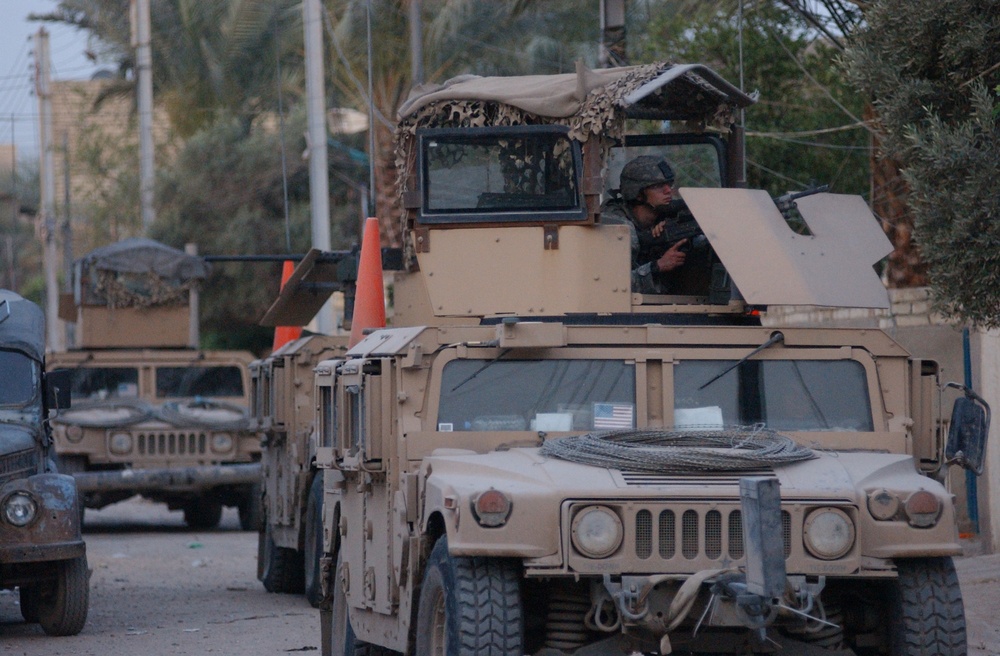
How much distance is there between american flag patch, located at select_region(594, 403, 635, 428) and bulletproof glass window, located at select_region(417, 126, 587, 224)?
215cm

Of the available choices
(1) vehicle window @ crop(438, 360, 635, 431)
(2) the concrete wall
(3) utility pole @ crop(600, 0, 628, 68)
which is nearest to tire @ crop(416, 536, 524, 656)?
(1) vehicle window @ crop(438, 360, 635, 431)

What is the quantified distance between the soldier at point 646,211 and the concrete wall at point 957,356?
2.69 metres

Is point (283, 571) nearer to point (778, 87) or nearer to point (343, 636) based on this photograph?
point (343, 636)

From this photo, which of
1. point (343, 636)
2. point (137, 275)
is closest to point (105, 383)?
point (137, 275)

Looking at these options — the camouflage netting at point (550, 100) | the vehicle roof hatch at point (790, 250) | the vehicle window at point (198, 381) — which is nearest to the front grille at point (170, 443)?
the vehicle window at point (198, 381)

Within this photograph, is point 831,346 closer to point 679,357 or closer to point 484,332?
point 679,357

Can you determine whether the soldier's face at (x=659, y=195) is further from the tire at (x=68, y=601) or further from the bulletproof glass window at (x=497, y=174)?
the tire at (x=68, y=601)

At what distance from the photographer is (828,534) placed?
6.22 metres

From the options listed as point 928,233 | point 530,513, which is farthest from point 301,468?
point 530,513

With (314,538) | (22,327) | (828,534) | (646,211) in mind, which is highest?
(646,211)

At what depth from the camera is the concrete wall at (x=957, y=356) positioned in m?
13.4

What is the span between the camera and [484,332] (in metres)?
7.33

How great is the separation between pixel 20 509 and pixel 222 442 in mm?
7954

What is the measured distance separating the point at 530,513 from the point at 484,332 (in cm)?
136
